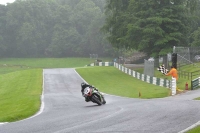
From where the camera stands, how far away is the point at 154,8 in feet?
164

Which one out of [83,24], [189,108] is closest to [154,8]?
[189,108]

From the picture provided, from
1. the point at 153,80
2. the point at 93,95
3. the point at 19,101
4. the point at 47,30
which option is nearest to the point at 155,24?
the point at 153,80

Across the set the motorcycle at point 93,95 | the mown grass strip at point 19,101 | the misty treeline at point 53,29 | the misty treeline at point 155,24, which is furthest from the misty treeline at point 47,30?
the motorcycle at point 93,95

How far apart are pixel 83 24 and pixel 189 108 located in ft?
347

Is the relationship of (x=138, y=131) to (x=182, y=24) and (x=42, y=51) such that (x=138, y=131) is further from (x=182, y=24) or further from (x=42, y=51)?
(x=42, y=51)

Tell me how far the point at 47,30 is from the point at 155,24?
80587 mm

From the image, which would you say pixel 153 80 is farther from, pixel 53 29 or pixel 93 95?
pixel 53 29

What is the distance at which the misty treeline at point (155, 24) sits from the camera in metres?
46.2

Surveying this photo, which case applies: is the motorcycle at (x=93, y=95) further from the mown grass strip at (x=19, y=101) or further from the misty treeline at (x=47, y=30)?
the misty treeline at (x=47, y=30)

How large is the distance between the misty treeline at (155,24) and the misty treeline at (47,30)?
206 ft

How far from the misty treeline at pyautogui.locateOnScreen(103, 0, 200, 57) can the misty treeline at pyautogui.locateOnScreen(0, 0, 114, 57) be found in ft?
206

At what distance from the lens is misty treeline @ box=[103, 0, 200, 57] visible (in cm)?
4619

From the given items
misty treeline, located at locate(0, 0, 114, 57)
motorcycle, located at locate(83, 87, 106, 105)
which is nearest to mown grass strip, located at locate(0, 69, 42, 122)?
motorcycle, located at locate(83, 87, 106, 105)

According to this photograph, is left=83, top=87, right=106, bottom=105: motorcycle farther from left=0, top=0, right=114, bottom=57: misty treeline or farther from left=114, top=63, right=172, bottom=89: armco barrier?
left=0, top=0, right=114, bottom=57: misty treeline
